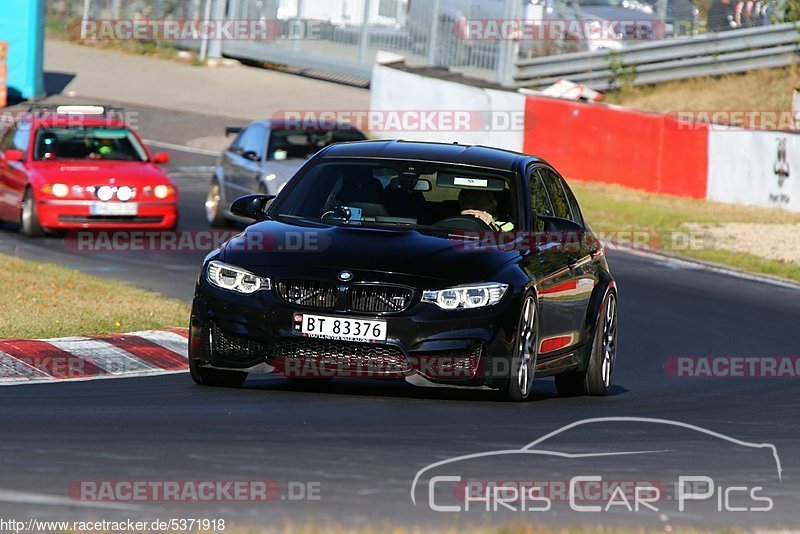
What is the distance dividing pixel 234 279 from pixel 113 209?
11.1m

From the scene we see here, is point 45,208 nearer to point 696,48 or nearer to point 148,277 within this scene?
point 148,277

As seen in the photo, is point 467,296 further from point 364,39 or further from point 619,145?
point 364,39

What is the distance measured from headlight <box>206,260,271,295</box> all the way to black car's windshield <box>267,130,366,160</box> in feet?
40.4

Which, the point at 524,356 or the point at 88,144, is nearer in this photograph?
the point at 524,356

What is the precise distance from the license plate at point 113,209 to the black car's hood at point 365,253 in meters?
10.5

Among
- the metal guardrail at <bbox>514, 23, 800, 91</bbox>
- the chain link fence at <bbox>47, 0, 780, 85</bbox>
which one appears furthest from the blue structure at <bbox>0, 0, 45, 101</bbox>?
the metal guardrail at <bbox>514, 23, 800, 91</bbox>

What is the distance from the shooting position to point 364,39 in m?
40.8

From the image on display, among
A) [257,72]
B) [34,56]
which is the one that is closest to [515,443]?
[34,56]

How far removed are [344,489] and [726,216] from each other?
1970 cm

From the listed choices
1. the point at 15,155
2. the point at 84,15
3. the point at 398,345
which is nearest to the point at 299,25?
the point at 84,15

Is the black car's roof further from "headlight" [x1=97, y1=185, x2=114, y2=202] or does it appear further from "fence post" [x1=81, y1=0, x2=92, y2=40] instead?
"fence post" [x1=81, y1=0, x2=92, y2=40]

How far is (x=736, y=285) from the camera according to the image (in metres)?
18.9

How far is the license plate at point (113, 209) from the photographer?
19797 mm

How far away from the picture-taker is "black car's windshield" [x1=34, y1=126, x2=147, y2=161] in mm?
20688
